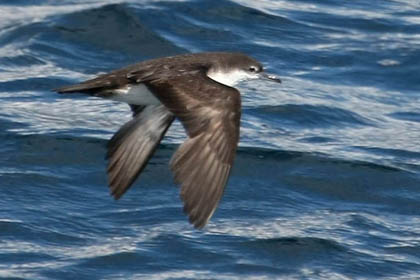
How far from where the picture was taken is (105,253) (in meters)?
8.48

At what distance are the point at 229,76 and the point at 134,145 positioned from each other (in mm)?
756

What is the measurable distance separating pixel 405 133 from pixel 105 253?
11.5 ft

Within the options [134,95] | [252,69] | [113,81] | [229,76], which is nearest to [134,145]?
[134,95]

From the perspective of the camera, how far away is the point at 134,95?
274 inches

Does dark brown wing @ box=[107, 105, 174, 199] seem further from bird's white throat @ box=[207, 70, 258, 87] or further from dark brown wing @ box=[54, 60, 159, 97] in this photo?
dark brown wing @ box=[54, 60, 159, 97]

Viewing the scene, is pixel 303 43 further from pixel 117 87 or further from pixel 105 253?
pixel 117 87

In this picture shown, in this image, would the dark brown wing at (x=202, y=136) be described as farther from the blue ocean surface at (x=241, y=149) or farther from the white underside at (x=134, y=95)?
the blue ocean surface at (x=241, y=149)

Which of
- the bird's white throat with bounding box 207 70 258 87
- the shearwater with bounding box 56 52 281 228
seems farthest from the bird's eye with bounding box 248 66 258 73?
the shearwater with bounding box 56 52 281 228

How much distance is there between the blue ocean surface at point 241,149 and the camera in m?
8.59

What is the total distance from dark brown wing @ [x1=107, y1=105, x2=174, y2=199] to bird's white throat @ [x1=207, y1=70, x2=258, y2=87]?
355 millimetres

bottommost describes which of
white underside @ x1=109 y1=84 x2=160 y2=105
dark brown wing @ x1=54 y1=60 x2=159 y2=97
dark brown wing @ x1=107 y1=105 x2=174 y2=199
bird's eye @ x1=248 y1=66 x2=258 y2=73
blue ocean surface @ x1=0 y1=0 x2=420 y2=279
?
blue ocean surface @ x1=0 y1=0 x2=420 y2=279

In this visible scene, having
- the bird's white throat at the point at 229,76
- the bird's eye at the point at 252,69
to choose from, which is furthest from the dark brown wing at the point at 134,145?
the bird's eye at the point at 252,69

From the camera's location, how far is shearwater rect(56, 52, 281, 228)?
618 centimetres

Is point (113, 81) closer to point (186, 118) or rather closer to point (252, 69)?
point (186, 118)
